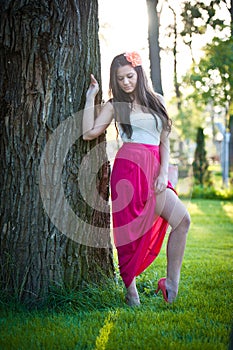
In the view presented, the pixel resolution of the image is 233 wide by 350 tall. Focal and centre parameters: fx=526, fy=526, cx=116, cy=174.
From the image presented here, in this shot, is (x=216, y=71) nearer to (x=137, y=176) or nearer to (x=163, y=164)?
(x=163, y=164)

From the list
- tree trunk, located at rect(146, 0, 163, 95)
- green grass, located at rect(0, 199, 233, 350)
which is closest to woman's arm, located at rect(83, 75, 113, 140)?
green grass, located at rect(0, 199, 233, 350)

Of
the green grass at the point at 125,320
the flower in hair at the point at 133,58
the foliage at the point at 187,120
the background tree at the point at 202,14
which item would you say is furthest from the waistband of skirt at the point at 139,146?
the foliage at the point at 187,120

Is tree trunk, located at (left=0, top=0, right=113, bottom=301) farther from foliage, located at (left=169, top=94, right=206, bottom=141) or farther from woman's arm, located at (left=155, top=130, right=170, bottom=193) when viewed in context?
foliage, located at (left=169, top=94, right=206, bottom=141)

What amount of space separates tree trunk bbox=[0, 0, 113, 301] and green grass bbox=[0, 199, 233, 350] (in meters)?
0.22

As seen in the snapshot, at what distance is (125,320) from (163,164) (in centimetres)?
104

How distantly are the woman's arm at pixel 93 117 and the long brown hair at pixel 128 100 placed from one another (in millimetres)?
66

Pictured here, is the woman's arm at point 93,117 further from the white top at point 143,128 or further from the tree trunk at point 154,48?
the tree trunk at point 154,48

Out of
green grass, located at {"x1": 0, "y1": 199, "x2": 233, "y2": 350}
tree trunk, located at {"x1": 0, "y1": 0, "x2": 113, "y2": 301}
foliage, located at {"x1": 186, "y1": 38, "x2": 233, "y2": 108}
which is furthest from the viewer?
foliage, located at {"x1": 186, "y1": 38, "x2": 233, "y2": 108}

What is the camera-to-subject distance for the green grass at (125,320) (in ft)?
8.69

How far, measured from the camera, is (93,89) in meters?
3.36

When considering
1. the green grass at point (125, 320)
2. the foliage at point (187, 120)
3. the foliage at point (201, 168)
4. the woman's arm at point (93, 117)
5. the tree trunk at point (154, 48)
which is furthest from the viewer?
the foliage at point (187, 120)

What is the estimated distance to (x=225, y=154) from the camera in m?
16.8

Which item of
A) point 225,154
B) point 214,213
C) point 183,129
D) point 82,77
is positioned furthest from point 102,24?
point 183,129

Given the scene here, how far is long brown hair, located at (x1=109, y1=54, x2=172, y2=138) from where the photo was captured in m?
3.43
